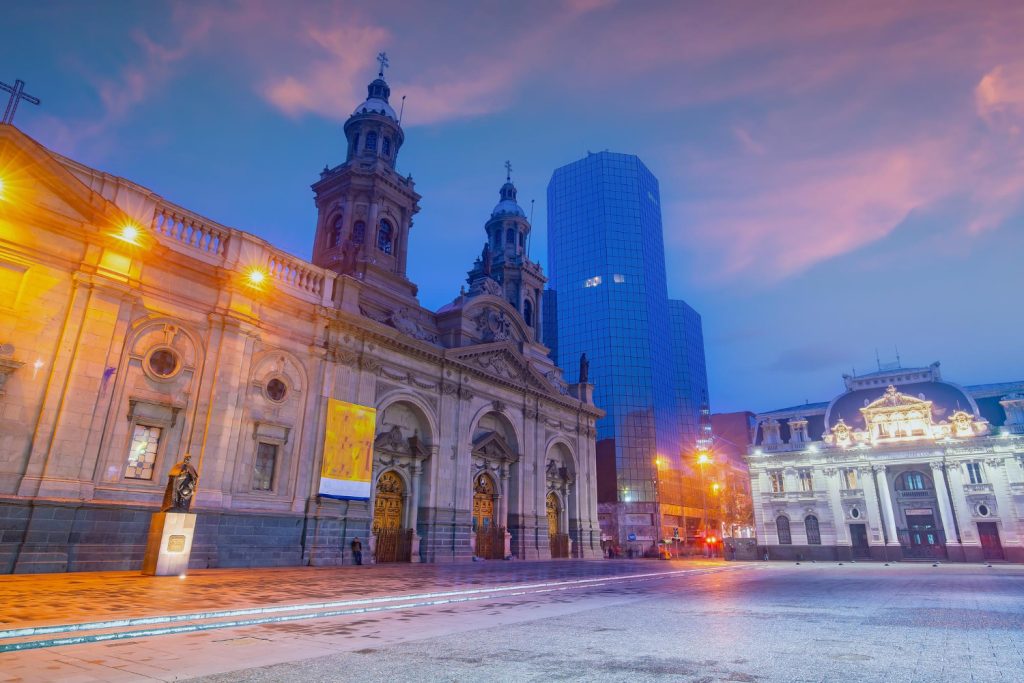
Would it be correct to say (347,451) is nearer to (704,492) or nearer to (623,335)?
(704,492)

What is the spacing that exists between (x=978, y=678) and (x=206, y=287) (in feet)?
81.3

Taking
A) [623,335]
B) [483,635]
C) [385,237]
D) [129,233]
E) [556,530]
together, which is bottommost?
[483,635]

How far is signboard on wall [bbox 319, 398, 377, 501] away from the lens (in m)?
25.7

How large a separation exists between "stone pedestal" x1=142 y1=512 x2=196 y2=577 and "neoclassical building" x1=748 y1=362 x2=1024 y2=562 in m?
52.5

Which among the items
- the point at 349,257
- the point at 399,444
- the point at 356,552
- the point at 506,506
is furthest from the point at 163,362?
the point at 506,506

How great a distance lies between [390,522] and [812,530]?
4418cm

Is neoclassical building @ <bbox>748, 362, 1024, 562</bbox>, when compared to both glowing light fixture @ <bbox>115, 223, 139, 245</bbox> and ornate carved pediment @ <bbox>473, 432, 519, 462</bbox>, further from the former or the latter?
glowing light fixture @ <bbox>115, 223, 139, 245</bbox>

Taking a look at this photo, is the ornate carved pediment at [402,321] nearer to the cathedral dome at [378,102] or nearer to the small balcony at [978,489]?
the cathedral dome at [378,102]

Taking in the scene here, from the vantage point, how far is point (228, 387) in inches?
891

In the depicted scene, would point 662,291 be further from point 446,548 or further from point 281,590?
point 281,590

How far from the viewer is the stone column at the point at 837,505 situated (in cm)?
5359

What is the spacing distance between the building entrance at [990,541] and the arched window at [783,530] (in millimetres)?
14919

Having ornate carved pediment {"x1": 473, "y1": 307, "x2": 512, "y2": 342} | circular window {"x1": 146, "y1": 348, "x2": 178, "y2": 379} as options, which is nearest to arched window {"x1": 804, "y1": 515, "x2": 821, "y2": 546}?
ornate carved pediment {"x1": 473, "y1": 307, "x2": 512, "y2": 342}

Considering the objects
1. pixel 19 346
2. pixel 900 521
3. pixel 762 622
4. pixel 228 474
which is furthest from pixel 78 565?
pixel 900 521
